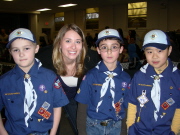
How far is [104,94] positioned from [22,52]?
3.24 feet

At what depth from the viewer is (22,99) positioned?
195cm

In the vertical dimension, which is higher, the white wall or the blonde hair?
the white wall

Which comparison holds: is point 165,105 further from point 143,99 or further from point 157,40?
point 157,40

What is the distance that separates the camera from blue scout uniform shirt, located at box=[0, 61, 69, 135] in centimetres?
193

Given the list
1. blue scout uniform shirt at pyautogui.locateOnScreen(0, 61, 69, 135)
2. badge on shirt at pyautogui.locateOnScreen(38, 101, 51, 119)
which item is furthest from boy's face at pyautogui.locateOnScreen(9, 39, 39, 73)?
badge on shirt at pyautogui.locateOnScreen(38, 101, 51, 119)

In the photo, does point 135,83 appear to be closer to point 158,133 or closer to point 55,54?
point 158,133

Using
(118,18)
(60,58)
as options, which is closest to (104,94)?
(60,58)

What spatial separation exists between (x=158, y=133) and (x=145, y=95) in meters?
0.40

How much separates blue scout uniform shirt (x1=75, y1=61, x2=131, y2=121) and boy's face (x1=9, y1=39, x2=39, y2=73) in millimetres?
690

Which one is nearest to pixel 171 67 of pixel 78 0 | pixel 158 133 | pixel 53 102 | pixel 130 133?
pixel 158 133

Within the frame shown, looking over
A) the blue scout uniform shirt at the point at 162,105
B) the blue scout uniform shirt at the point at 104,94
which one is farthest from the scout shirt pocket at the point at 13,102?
the blue scout uniform shirt at the point at 162,105

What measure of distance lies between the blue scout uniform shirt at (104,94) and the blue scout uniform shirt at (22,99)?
15.2 inches

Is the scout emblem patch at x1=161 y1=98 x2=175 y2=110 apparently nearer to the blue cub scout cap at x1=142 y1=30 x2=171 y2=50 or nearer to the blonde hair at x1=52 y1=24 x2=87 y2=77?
the blue cub scout cap at x1=142 y1=30 x2=171 y2=50

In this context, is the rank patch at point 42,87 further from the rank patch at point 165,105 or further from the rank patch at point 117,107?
the rank patch at point 165,105
